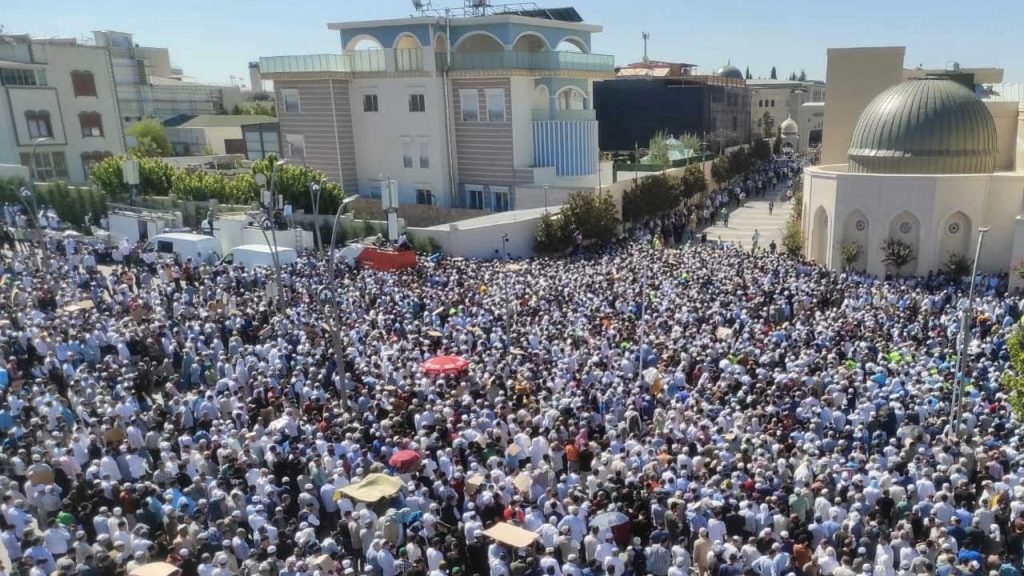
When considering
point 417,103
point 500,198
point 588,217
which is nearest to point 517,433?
point 588,217

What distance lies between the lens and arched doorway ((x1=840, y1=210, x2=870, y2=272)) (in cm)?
2544

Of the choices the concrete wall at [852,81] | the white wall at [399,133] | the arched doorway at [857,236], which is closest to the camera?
the arched doorway at [857,236]

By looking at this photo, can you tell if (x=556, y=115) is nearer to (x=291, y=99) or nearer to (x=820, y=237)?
(x=291, y=99)

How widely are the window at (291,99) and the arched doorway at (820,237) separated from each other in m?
Result: 27.2

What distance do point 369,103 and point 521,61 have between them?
876 cm

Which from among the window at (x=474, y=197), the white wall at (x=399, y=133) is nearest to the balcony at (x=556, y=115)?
the window at (x=474, y=197)

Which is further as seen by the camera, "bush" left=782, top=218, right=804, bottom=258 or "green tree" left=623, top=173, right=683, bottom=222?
"green tree" left=623, top=173, right=683, bottom=222

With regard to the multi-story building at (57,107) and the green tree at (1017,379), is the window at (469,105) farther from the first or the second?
the green tree at (1017,379)

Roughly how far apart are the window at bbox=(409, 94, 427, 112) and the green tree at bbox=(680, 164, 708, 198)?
14.3 meters

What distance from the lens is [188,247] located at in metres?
27.3

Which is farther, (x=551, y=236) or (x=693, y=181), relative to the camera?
(x=693, y=181)

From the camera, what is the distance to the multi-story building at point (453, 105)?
122 ft

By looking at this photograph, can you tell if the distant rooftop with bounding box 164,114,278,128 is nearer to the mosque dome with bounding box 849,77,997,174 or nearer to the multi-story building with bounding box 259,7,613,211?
the multi-story building with bounding box 259,7,613,211

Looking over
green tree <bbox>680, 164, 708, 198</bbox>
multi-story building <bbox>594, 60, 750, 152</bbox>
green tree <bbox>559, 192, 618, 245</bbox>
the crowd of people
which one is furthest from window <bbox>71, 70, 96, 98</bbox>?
green tree <bbox>680, 164, 708, 198</bbox>
